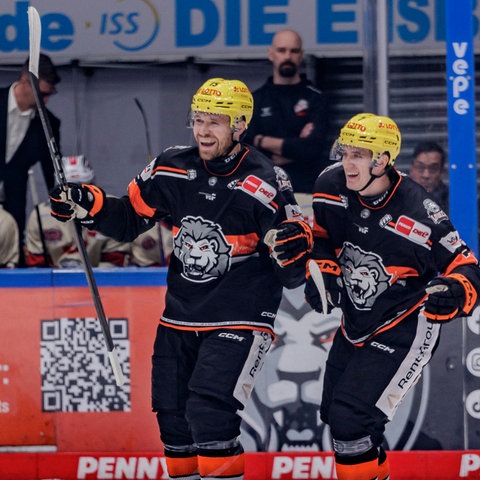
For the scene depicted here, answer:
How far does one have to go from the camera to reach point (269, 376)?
6.27 metres

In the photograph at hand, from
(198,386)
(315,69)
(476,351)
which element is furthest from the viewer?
(315,69)

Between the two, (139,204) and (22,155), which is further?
(22,155)

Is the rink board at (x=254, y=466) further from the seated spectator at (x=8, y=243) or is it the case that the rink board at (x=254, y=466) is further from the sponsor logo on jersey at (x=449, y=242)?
the sponsor logo on jersey at (x=449, y=242)

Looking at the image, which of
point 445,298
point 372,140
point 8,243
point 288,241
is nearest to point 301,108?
point 8,243

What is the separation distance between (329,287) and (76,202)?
96cm

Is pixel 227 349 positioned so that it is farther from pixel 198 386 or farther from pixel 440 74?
pixel 440 74

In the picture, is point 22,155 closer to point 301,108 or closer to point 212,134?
point 301,108

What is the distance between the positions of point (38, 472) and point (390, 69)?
2.34 meters

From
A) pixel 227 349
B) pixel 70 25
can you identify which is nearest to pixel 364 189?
pixel 227 349

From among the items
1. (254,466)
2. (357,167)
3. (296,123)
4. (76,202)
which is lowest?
(254,466)

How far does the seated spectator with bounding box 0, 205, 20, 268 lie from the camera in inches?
259

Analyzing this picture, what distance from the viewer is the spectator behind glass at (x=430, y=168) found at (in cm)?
636

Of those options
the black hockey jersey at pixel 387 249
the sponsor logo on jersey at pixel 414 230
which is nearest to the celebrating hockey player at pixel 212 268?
the black hockey jersey at pixel 387 249

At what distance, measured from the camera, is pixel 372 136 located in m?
5.27
